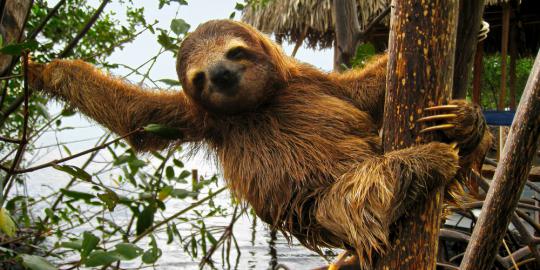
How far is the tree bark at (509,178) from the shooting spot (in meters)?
1.83

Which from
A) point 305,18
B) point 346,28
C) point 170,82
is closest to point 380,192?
point 170,82

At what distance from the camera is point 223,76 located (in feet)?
7.89

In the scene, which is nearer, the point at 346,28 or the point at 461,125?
the point at 461,125

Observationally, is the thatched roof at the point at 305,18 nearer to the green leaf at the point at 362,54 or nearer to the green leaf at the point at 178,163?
the green leaf at the point at 178,163

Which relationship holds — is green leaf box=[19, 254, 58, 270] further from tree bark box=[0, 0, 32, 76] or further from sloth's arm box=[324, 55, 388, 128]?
sloth's arm box=[324, 55, 388, 128]

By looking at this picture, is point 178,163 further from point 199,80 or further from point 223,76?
point 223,76

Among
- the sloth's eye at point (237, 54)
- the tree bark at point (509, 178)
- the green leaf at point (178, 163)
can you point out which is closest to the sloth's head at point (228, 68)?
the sloth's eye at point (237, 54)

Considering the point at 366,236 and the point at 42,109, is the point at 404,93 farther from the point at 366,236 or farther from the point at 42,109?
the point at 42,109

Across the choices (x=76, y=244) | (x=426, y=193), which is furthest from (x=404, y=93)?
(x=76, y=244)

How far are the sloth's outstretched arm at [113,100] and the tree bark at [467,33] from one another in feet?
4.59

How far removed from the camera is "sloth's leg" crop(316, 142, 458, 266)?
2.03 m

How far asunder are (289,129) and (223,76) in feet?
1.51

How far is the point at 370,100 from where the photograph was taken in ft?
8.84

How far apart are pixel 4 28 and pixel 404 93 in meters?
2.28
